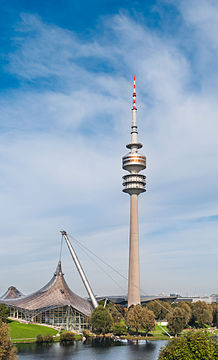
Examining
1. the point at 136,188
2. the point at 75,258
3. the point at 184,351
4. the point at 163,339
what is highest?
the point at 136,188

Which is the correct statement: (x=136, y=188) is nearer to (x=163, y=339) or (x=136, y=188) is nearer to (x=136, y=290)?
(x=136, y=290)

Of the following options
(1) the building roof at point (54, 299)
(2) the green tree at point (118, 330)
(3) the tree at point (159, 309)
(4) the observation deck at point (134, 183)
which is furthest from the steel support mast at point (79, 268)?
(4) the observation deck at point (134, 183)

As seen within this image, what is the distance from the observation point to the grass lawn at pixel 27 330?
9369cm

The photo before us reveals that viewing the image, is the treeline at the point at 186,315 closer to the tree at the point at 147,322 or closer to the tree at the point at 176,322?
the tree at the point at 176,322

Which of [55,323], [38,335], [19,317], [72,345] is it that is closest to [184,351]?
[72,345]

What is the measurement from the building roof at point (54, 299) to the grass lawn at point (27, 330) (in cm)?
897

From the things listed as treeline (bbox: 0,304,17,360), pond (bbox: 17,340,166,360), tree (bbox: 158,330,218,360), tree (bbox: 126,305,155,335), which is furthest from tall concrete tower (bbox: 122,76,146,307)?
tree (bbox: 158,330,218,360)

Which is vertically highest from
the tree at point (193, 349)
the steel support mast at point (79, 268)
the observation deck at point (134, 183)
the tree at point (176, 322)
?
the observation deck at point (134, 183)

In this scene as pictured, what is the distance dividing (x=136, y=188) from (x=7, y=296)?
60194 millimetres

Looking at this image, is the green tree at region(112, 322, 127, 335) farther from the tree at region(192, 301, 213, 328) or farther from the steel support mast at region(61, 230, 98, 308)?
the tree at region(192, 301, 213, 328)

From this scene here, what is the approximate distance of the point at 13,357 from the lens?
49375mm

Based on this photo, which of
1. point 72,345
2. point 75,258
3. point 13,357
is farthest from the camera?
point 75,258

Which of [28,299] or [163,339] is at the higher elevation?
[28,299]

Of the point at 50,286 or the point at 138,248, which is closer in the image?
the point at 50,286
